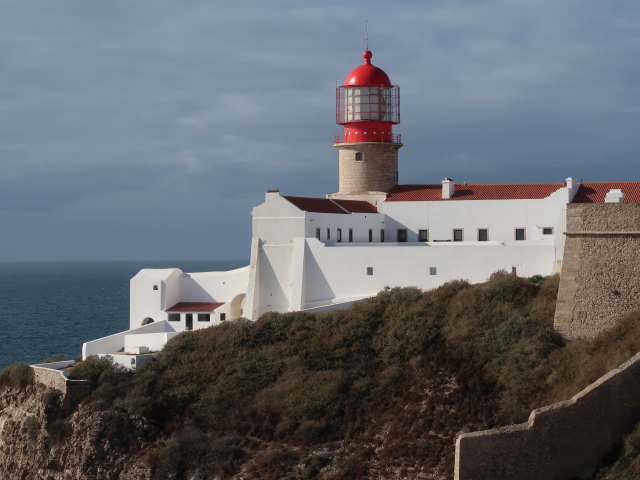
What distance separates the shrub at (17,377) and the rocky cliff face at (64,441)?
46 cm

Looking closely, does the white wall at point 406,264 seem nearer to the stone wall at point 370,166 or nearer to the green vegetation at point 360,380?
the green vegetation at point 360,380

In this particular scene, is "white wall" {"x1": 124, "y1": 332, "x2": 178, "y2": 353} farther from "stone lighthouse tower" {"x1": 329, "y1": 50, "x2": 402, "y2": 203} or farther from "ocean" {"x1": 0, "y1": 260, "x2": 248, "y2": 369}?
"ocean" {"x1": 0, "y1": 260, "x2": 248, "y2": 369}

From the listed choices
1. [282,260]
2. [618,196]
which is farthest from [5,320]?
[618,196]


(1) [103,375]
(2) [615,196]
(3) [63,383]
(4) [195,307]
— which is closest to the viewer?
(3) [63,383]

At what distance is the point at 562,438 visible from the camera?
19.4 metres

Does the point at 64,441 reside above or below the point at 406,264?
below

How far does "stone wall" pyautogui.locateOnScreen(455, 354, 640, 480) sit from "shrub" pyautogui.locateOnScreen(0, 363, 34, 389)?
16220 millimetres

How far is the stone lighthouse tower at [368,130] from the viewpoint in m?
38.2

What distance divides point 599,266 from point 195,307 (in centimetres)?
1688

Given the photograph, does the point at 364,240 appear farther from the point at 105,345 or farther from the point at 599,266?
the point at 599,266

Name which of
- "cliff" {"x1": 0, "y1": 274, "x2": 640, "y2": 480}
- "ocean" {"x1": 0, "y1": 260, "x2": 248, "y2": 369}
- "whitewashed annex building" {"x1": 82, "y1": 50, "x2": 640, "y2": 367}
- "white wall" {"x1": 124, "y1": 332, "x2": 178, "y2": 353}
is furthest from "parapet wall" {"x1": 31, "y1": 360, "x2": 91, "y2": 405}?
"ocean" {"x1": 0, "y1": 260, "x2": 248, "y2": 369}

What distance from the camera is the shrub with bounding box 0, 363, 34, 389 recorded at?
30.8 metres

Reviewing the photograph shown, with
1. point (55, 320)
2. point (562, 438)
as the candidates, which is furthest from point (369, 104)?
point (55, 320)

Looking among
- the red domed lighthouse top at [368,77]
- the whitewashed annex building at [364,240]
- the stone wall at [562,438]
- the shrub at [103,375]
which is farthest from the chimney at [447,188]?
the stone wall at [562,438]
